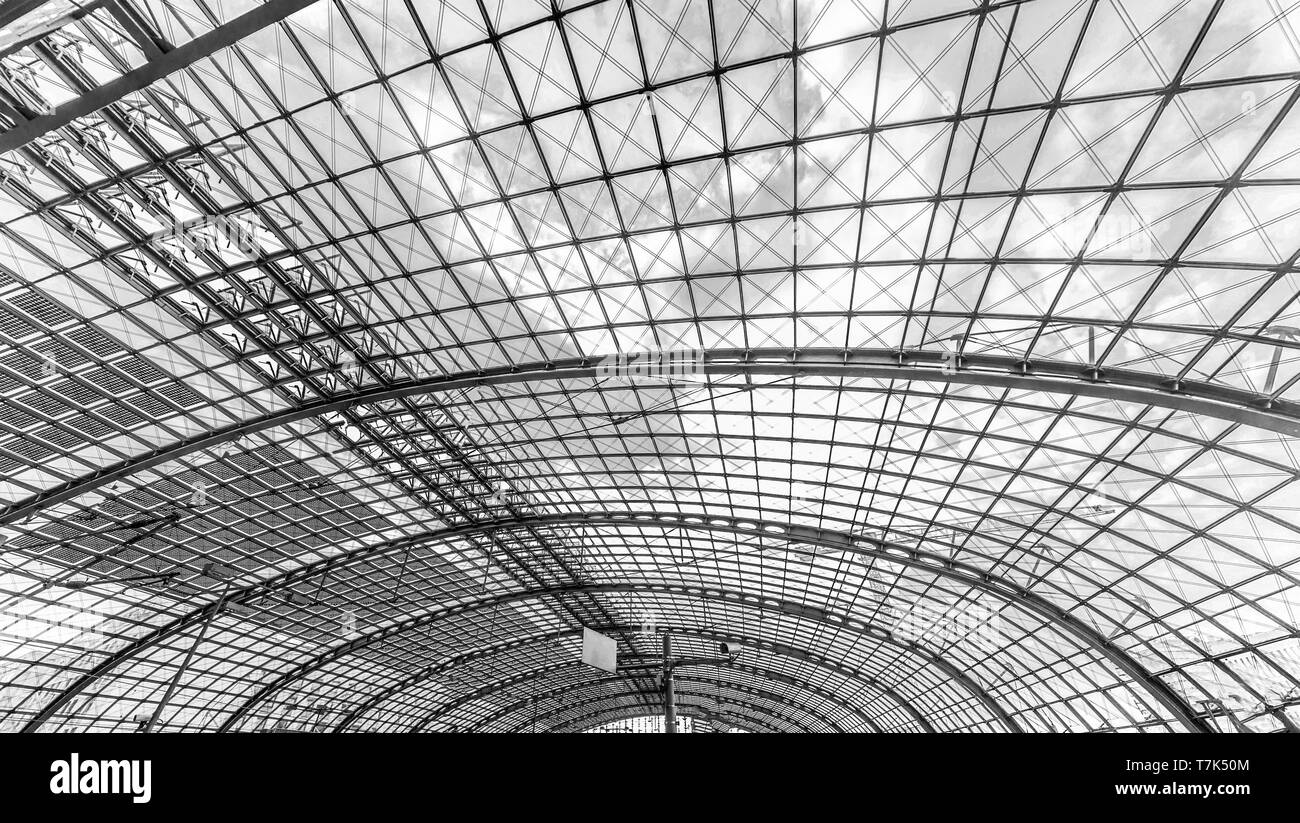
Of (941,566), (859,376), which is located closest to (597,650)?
(941,566)

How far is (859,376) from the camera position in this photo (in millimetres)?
27016

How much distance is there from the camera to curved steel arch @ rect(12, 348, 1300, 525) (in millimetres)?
22734

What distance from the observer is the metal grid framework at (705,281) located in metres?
17.6

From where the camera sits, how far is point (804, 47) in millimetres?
17641

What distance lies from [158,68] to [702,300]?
687 inches

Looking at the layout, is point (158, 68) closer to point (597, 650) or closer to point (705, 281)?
point (705, 281)

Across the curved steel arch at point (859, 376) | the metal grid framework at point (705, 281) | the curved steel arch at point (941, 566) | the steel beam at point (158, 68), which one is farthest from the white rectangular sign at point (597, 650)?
the steel beam at point (158, 68)

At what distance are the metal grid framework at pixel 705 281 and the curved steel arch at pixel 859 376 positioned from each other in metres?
0.15

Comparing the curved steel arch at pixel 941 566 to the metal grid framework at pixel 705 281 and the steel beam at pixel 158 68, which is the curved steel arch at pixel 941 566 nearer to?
the metal grid framework at pixel 705 281

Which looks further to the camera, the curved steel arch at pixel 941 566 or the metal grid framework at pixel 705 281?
the curved steel arch at pixel 941 566

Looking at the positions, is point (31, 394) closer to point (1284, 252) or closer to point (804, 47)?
point (804, 47)

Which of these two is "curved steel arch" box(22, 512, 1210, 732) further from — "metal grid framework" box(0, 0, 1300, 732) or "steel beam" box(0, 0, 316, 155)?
"steel beam" box(0, 0, 316, 155)

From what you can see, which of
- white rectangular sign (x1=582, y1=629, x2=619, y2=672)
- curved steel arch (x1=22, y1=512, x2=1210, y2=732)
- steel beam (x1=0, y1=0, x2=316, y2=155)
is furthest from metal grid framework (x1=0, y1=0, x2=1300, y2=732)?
white rectangular sign (x1=582, y1=629, x2=619, y2=672)

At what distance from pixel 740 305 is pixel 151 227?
20718 mm
